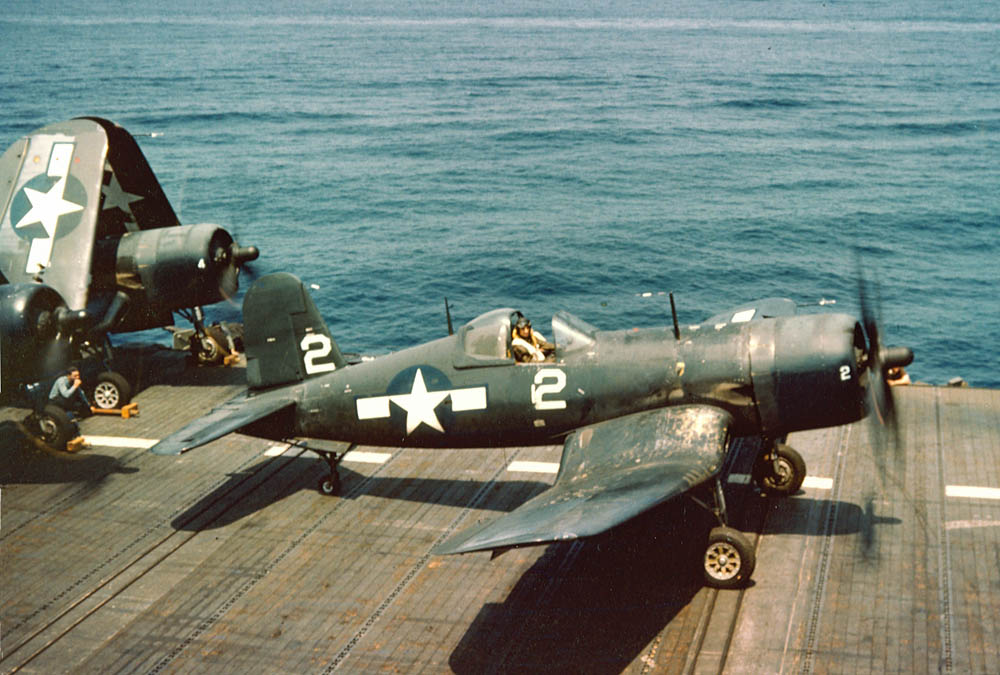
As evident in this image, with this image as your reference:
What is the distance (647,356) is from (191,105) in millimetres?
75600

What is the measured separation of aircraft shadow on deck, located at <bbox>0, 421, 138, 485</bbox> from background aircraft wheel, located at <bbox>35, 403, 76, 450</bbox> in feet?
0.54

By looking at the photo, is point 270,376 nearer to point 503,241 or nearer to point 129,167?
point 129,167

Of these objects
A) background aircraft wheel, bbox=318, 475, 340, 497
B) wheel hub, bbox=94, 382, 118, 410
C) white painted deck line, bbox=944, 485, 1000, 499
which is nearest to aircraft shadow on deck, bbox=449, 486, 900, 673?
white painted deck line, bbox=944, 485, 1000, 499

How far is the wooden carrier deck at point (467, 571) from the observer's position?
437 inches

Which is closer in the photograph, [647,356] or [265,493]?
[647,356]

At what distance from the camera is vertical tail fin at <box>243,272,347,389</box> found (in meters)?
15.8

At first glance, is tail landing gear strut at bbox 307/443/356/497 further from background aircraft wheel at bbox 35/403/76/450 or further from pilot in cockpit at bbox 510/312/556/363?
background aircraft wheel at bbox 35/403/76/450

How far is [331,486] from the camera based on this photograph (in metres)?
15.8

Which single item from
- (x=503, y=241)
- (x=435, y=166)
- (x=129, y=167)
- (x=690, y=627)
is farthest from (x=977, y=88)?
(x=690, y=627)

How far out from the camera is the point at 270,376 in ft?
52.2

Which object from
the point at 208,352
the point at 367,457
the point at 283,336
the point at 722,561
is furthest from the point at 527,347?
the point at 208,352

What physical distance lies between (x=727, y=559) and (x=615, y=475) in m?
1.77

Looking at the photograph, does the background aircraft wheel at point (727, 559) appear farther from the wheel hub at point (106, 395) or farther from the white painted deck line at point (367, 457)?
the wheel hub at point (106, 395)

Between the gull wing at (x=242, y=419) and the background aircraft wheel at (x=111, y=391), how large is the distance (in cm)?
519
